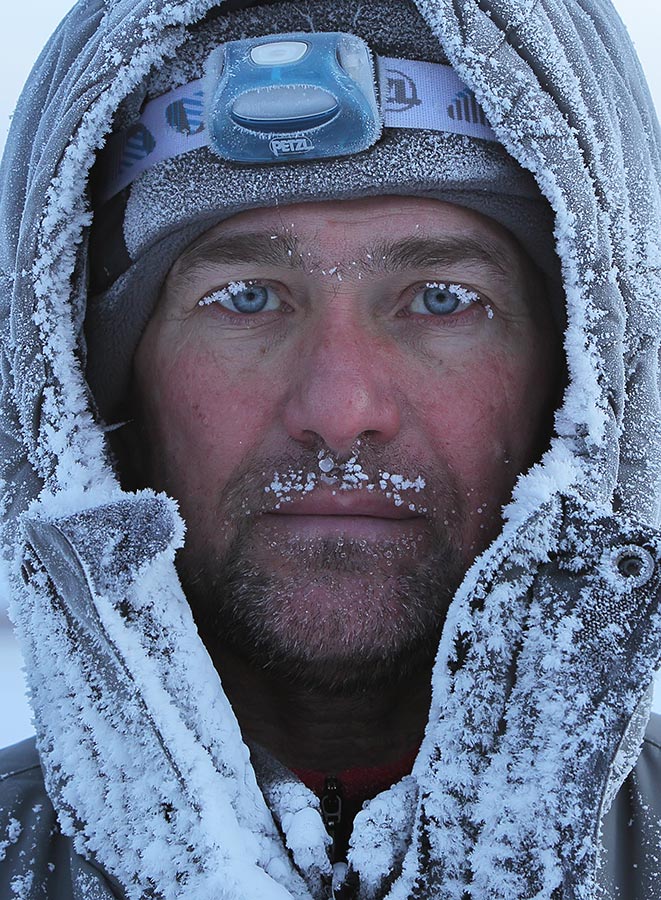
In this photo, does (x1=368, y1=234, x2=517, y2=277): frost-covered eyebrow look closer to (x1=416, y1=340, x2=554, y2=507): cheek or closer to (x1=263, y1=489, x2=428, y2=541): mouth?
(x1=416, y1=340, x2=554, y2=507): cheek

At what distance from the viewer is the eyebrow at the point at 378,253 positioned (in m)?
1.39

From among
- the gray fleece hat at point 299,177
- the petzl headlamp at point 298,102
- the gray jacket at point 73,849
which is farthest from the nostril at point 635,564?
the petzl headlamp at point 298,102

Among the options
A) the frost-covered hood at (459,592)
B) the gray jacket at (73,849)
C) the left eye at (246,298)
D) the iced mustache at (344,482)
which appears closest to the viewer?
the frost-covered hood at (459,592)

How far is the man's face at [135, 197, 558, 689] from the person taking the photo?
4.46 ft

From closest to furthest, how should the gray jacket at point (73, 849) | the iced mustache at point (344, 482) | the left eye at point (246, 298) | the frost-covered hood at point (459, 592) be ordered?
the frost-covered hood at point (459, 592), the gray jacket at point (73, 849), the iced mustache at point (344, 482), the left eye at point (246, 298)

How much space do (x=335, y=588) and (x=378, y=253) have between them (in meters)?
0.50

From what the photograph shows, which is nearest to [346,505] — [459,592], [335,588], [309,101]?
[335,588]

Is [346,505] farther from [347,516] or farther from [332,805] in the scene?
[332,805]

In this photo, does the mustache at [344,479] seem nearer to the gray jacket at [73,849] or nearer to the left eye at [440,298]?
the left eye at [440,298]

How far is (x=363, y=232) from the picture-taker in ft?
4.53

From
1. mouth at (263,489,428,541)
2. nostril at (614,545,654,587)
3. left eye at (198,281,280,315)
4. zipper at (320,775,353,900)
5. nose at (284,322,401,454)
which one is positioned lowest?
zipper at (320,775,353,900)

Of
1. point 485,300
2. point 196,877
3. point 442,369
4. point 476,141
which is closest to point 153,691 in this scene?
point 196,877

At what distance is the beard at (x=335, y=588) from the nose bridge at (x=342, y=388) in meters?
0.04

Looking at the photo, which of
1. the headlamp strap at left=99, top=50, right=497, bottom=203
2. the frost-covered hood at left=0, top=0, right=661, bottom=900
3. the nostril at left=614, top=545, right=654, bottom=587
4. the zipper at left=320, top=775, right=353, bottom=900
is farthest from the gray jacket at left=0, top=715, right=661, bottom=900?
the headlamp strap at left=99, top=50, right=497, bottom=203
